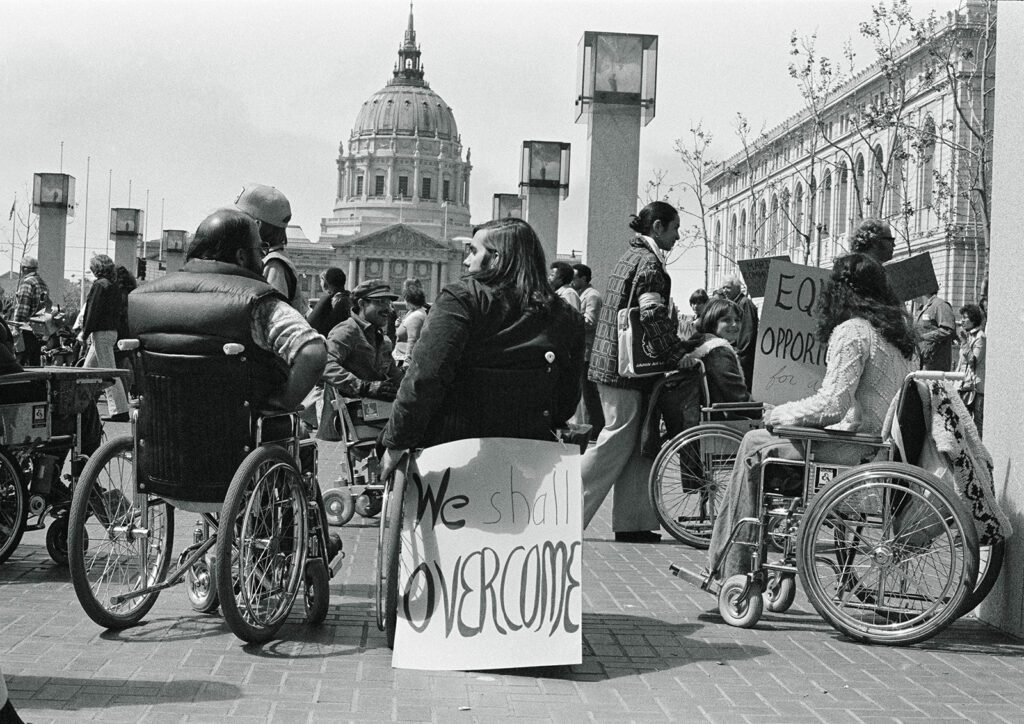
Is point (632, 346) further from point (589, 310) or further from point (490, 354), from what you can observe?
point (589, 310)

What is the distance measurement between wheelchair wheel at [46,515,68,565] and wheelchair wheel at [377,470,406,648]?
89.0 inches

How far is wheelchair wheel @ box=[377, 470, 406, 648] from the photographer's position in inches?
195

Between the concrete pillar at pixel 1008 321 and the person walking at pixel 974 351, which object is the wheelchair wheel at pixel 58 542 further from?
the person walking at pixel 974 351

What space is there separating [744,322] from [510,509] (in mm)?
6892

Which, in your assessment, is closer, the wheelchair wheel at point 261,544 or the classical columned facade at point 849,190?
the wheelchair wheel at point 261,544

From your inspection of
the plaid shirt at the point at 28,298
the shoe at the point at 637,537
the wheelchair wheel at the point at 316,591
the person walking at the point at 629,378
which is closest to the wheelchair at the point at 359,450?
the person walking at the point at 629,378

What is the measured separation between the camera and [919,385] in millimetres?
5504

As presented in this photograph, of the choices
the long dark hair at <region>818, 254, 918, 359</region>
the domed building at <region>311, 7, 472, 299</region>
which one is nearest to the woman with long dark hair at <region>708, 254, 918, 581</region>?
the long dark hair at <region>818, 254, 918, 359</region>

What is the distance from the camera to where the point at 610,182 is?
13758mm

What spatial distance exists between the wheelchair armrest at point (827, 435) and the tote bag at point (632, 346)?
92.9 inches

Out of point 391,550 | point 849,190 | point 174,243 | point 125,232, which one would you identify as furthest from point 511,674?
point 849,190

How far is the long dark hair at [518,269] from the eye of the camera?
5.07m

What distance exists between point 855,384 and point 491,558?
5.58 ft

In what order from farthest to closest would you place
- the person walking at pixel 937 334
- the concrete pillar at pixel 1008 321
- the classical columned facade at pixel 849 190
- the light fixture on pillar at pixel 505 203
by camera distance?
1. the classical columned facade at pixel 849 190
2. the light fixture on pillar at pixel 505 203
3. the person walking at pixel 937 334
4. the concrete pillar at pixel 1008 321
